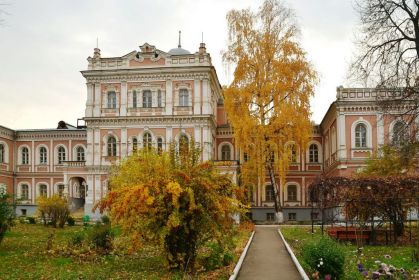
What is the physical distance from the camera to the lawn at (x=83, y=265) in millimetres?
12945

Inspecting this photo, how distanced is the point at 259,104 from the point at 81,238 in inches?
709

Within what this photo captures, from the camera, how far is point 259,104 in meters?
33.8

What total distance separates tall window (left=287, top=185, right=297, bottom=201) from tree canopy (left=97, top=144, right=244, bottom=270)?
101ft

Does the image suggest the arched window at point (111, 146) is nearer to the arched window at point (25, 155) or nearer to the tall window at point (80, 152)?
the tall window at point (80, 152)

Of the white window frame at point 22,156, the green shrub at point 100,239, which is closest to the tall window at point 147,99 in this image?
the white window frame at point 22,156

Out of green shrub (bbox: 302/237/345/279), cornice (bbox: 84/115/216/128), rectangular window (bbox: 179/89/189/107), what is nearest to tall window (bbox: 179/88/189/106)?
rectangular window (bbox: 179/89/189/107)

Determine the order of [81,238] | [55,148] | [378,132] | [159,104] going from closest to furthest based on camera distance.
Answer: [81,238] < [378,132] < [159,104] < [55,148]

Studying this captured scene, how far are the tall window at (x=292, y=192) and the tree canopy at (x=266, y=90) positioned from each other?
10694 millimetres

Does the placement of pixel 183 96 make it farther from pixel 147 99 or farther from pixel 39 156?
pixel 39 156

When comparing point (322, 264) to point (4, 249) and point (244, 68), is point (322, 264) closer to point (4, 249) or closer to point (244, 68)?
point (4, 249)

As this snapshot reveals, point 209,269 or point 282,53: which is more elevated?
point 282,53

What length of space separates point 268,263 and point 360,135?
23.7m

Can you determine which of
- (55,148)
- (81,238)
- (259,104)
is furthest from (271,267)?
(55,148)

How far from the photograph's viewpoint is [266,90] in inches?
1309
